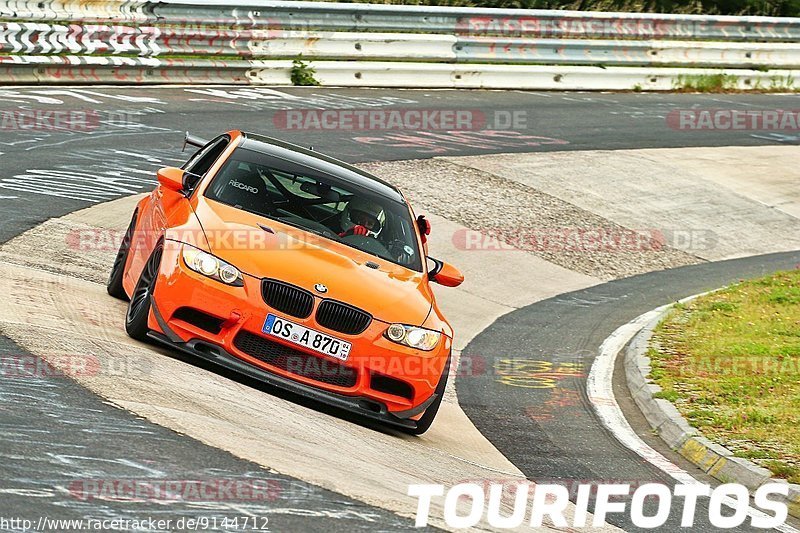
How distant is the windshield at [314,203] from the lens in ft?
30.3

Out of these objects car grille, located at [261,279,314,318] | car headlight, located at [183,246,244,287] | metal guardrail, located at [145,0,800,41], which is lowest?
car grille, located at [261,279,314,318]

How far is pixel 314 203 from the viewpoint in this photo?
943 centimetres

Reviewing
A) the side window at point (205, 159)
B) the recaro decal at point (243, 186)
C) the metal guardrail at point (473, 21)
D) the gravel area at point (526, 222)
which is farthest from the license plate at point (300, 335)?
the metal guardrail at point (473, 21)

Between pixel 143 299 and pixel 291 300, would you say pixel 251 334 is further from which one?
pixel 143 299

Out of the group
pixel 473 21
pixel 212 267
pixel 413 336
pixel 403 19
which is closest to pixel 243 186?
pixel 212 267

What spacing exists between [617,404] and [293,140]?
847 cm

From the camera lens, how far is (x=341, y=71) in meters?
22.9

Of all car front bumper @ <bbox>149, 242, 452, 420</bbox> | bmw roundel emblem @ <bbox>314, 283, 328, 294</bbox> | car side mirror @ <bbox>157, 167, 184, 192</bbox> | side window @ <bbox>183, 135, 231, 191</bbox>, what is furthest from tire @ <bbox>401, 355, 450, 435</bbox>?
side window @ <bbox>183, 135, 231, 191</bbox>

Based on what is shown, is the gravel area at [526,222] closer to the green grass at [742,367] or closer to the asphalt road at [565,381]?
the asphalt road at [565,381]

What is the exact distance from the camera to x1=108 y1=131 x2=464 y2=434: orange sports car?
8086 mm

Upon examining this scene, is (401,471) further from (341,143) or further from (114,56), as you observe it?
(114,56)

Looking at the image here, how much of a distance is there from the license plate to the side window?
189 centimetres

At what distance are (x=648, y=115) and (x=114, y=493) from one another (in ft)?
65.9

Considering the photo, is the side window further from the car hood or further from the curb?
the curb
